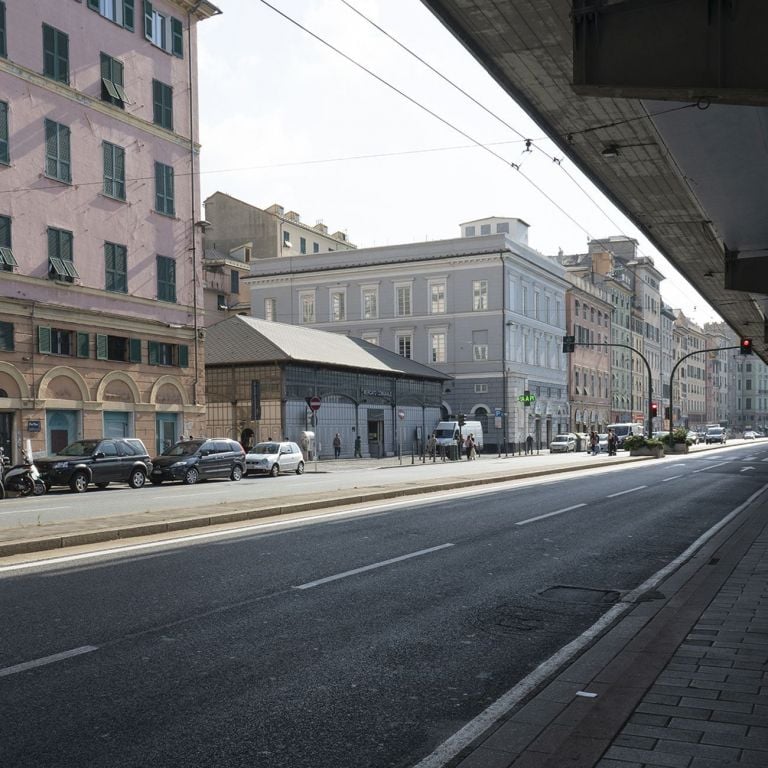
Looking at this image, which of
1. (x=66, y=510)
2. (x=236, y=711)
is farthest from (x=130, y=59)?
(x=236, y=711)

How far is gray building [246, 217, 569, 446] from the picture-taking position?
64.8 m

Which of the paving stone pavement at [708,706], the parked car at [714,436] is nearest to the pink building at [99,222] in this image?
the paving stone pavement at [708,706]

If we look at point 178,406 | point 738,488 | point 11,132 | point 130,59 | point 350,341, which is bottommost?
point 738,488

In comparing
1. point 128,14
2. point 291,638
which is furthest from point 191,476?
point 291,638

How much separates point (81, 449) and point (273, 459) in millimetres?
9667

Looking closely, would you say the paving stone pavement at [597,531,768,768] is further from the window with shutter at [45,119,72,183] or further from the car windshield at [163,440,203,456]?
the window with shutter at [45,119,72,183]

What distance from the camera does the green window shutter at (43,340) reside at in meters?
29.9

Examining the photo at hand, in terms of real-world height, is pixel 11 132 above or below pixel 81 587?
above

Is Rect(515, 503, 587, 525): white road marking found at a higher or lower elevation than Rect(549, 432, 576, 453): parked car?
higher

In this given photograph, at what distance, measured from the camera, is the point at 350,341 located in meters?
58.6

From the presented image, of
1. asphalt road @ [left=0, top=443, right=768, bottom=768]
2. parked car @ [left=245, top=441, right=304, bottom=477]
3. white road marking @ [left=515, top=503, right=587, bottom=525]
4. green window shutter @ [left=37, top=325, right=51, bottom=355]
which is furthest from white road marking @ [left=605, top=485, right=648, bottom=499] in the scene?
green window shutter @ [left=37, top=325, right=51, bottom=355]

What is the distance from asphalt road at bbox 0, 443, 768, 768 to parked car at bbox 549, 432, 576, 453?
5017cm

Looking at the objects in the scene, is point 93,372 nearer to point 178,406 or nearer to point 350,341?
point 178,406

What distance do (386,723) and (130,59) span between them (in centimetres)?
3394
